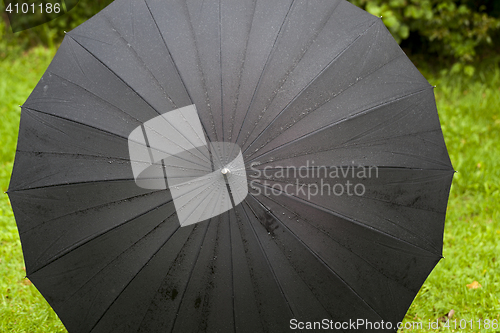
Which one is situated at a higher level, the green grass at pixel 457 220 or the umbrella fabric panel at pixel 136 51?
the umbrella fabric panel at pixel 136 51

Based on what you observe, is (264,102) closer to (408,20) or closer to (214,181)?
(214,181)

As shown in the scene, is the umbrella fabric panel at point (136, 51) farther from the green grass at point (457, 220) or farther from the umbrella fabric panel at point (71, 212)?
the green grass at point (457, 220)

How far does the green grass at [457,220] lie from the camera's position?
10.7ft

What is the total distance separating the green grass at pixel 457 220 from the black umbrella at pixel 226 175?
4.17 ft

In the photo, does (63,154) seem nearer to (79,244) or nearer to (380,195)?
(79,244)

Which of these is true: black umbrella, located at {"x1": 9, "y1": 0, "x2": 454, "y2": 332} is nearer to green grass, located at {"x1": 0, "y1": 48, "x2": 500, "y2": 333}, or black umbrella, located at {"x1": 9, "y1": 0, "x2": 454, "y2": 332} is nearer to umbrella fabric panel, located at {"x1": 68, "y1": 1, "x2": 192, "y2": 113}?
umbrella fabric panel, located at {"x1": 68, "y1": 1, "x2": 192, "y2": 113}

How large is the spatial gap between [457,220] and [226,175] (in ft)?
9.31

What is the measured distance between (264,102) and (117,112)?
692mm

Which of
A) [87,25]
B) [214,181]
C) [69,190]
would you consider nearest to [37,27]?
[87,25]

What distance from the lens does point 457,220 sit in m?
4.00

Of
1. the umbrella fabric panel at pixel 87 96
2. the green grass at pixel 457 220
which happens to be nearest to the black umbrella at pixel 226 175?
the umbrella fabric panel at pixel 87 96

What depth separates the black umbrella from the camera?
6.68ft

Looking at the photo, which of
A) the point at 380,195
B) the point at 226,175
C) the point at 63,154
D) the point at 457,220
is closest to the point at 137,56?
the point at 63,154

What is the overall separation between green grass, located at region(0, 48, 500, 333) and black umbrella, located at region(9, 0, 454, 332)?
1.27 m
